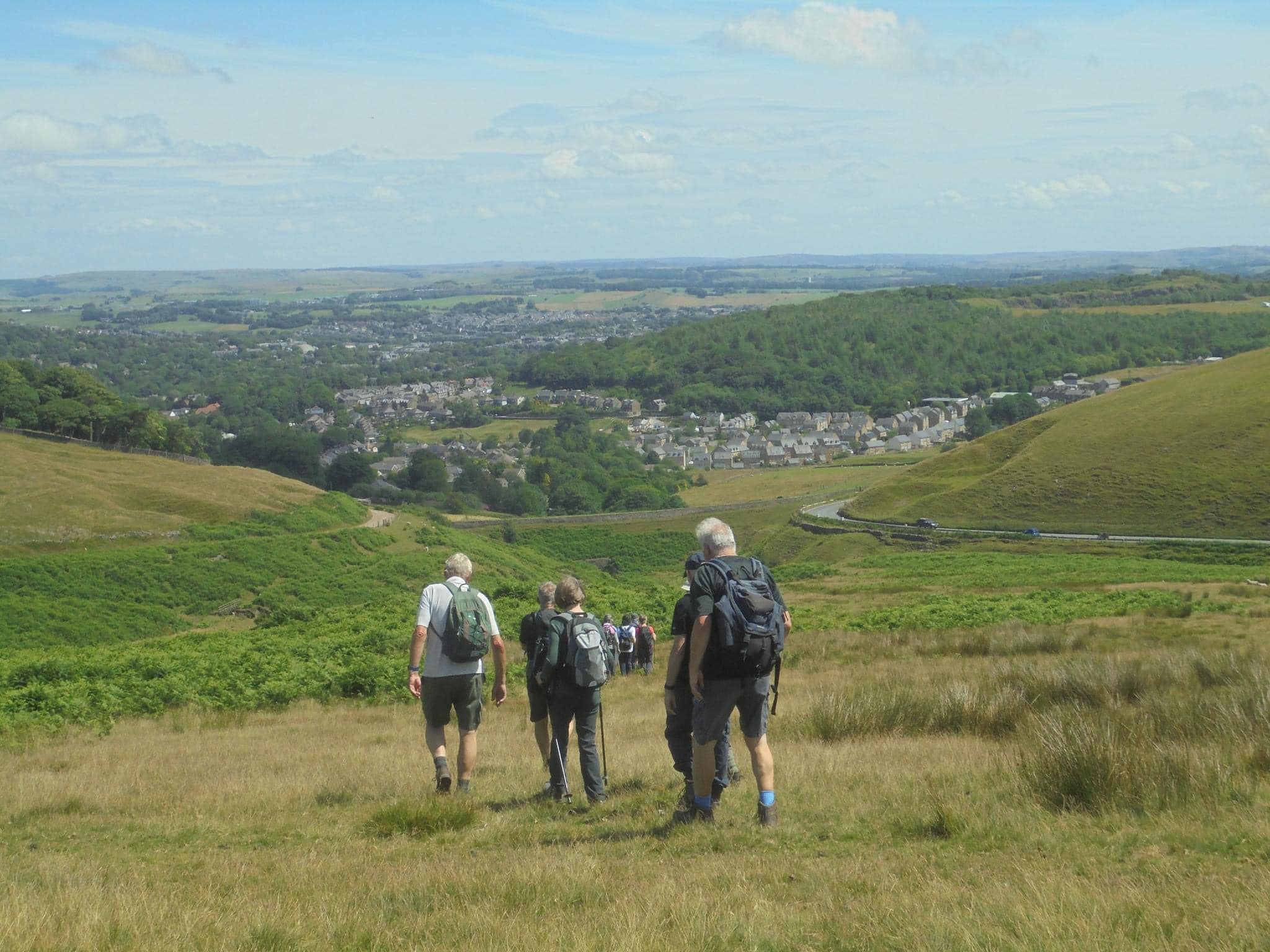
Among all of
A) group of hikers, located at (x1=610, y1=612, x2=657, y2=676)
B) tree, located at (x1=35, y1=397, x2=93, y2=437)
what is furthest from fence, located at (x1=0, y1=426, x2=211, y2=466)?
group of hikers, located at (x1=610, y1=612, x2=657, y2=676)

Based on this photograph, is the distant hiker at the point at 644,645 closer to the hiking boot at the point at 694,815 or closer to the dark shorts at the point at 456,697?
the dark shorts at the point at 456,697

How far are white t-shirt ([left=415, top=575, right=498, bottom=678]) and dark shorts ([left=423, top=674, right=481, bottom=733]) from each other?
44 millimetres

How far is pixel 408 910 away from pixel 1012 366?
197 metres

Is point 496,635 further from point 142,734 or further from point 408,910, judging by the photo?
point 142,734

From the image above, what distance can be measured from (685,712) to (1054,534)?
62.5m

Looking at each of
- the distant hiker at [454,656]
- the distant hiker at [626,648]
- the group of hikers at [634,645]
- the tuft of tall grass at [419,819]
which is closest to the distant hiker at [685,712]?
the tuft of tall grass at [419,819]

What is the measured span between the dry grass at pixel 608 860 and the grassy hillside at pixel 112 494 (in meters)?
36.3

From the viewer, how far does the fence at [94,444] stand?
2591 inches

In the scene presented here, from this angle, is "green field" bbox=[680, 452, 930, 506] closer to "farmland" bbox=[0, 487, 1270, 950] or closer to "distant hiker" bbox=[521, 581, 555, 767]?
"farmland" bbox=[0, 487, 1270, 950]

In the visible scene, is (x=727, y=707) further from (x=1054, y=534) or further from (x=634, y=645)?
(x=1054, y=534)

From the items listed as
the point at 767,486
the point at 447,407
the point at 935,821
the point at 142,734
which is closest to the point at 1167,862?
the point at 935,821

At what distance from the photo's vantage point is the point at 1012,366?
19212 cm

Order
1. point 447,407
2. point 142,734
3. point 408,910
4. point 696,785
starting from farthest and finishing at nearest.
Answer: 1. point 447,407
2. point 142,734
3. point 696,785
4. point 408,910

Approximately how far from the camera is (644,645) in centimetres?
2084
